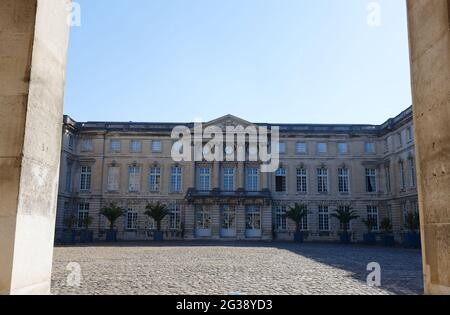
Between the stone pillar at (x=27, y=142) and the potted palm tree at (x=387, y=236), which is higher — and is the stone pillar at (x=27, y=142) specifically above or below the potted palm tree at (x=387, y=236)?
above

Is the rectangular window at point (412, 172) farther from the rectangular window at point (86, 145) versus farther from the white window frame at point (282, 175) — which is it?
the rectangular window at point (86, 145)

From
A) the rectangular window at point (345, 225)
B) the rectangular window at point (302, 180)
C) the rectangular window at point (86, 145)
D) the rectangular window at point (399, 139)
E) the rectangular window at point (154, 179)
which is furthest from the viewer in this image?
the rectangular window at point (302, 180)

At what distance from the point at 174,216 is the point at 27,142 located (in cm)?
3428

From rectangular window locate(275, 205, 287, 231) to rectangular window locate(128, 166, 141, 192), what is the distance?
1364 centimetres

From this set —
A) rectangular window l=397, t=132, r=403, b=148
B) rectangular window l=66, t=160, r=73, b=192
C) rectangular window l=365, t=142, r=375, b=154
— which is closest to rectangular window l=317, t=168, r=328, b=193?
rectangular window l=365, t=142, r=375, b=154

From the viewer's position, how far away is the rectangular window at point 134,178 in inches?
1502

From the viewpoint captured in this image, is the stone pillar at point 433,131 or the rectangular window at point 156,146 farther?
the rectangular window at point 156,146

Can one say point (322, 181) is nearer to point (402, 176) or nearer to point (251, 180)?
point (251, 180)

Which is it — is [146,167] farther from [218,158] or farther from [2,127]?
[2,127]

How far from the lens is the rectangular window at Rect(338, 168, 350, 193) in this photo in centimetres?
3834

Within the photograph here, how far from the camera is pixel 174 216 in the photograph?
1471 inches

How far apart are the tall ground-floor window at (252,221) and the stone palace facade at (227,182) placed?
10cm

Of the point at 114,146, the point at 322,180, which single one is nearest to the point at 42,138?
the point at 114,146

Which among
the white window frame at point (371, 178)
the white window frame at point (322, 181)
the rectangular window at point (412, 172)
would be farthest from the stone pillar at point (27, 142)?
the white window frame at point (371, 178)
